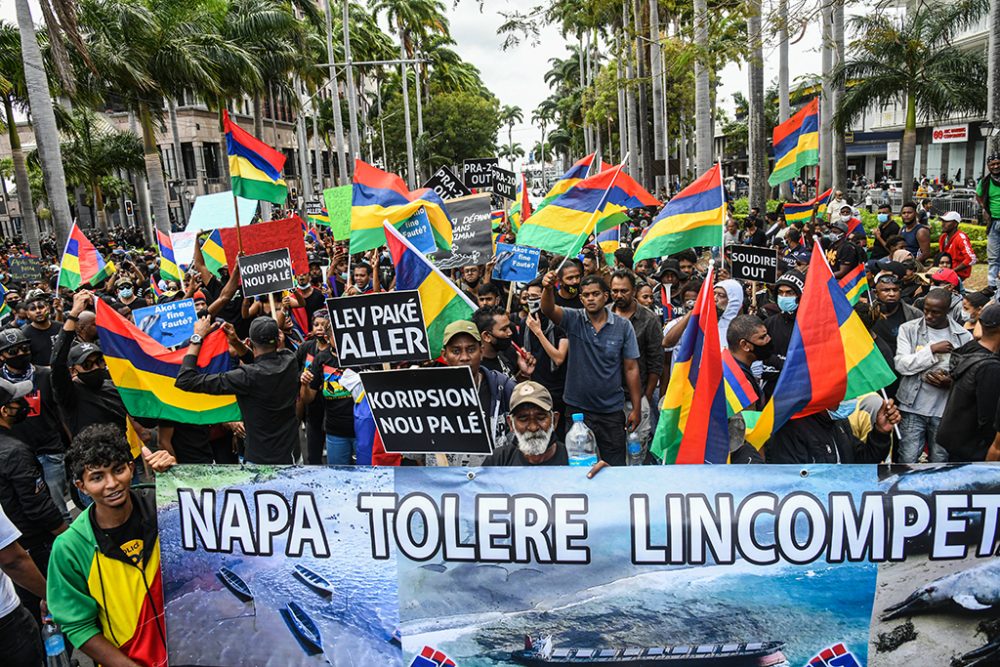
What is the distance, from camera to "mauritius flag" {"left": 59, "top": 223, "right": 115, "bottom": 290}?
10.9 m

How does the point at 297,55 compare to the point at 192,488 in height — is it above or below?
above

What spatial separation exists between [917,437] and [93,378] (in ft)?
19.7

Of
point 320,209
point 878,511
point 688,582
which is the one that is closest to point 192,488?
point 688,582

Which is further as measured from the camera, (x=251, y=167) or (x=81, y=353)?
(x=251, y=167)

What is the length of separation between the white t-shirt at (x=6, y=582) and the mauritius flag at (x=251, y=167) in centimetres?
596

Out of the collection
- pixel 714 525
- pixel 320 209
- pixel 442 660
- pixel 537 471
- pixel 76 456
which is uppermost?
pixel 320 209

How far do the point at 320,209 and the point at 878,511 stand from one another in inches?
854

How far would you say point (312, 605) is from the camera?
3.89 m

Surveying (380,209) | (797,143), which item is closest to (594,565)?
(380,209)

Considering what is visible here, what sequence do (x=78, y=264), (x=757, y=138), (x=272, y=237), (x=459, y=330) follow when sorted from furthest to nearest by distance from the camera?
(x=757, y=138)
(x=78, y=264)
(x=272, y=237)
(x=459, y=330)

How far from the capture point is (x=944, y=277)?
327 inches

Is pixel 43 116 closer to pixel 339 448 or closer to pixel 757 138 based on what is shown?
pixel 339 448

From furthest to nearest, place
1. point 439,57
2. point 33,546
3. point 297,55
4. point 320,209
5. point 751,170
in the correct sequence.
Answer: point 439,57 → point 297,55 → point 320,209 → point 751,170 → point 33,546

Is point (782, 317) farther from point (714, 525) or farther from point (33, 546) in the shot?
point (33, 546)
